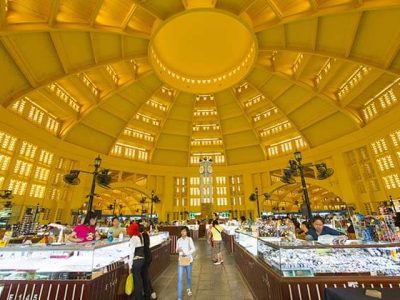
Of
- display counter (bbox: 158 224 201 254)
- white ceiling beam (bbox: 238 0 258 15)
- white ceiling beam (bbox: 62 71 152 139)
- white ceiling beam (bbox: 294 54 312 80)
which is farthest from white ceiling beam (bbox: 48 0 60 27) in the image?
white ceiling beam (bbox: 294 54 312 80)

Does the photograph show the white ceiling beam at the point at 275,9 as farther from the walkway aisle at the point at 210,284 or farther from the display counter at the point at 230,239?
the walkway aisle at the point at 210,284

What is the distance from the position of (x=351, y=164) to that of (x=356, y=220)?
23.5m

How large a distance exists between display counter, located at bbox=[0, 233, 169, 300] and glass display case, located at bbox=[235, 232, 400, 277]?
3.42 m

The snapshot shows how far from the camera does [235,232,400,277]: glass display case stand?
139 inches

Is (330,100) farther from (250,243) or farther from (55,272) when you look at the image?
(55,272)

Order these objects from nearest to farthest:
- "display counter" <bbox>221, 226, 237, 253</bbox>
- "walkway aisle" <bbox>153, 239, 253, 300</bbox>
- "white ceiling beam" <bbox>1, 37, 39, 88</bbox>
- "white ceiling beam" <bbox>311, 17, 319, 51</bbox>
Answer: "walkway aisle" <bbox>153, 239, 253, 300</bbox>, "display counter" <bbox>221, 226, 237, 253</bbox>, "white ceiling beam" <bbox>1, 37, 39, 88</bbox>, "white ceiling beam" <bbox>311, 17, 319, 51</bbox>

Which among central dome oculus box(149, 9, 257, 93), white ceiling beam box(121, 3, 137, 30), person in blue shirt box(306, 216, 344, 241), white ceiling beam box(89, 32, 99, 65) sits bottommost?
person in blue shirt box(306, 216, 344, 241)

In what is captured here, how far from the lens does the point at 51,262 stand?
414 cm

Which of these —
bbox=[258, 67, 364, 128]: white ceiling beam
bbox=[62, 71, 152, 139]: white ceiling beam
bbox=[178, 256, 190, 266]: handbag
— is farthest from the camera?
bbox=[62, 71, 152, 139]: white ceiling beam

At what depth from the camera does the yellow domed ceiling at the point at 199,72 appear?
566 inches

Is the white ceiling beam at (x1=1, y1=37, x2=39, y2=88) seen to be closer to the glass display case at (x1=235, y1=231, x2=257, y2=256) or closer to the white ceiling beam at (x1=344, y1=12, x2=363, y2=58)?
the glass display case at (x1=235, y1=231, x2=257, y2=256)

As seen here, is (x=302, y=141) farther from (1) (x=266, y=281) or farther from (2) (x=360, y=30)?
(1) (x=266, y=281)

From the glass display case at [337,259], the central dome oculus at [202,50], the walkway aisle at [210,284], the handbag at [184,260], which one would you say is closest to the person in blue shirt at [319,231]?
the glass display case at [337,259]

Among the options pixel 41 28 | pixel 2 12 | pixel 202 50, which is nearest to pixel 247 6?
pixel 202 50
